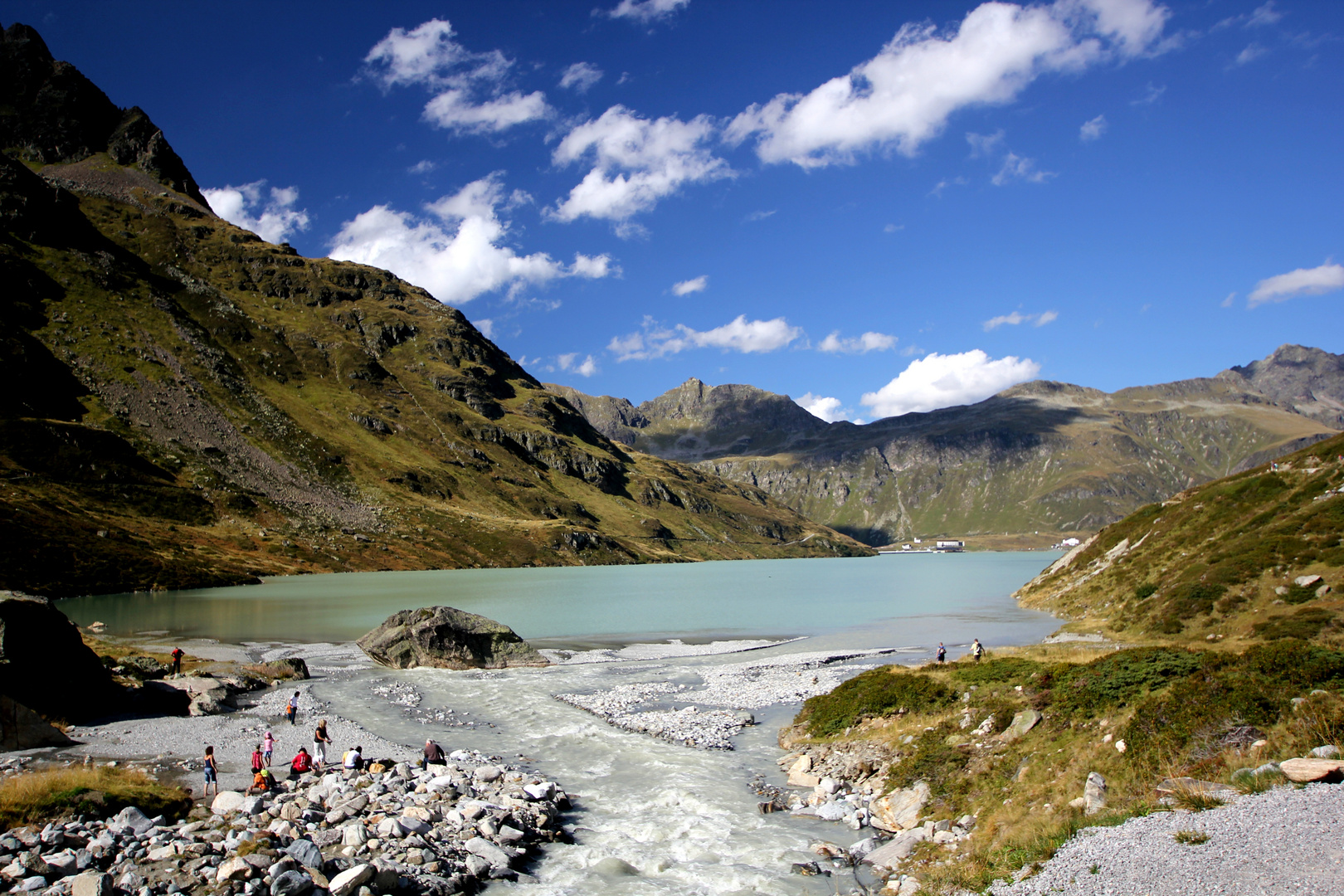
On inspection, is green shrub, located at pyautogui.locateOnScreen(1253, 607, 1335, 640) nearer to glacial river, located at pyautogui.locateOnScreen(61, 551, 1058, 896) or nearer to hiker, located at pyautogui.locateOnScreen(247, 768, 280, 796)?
glacial river, located at pyautogui.locateOnScreen(61, 551, 1058, 896)

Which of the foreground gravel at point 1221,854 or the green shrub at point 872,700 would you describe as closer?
the foreground gravel at point 1221,854

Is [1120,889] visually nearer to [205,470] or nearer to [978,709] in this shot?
[978,709]

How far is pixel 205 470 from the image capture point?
17562 cm

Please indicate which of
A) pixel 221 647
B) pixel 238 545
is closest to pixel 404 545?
pixel 238 545

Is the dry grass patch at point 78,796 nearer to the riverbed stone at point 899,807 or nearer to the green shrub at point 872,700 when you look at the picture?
the riverbed stone at point 899,807

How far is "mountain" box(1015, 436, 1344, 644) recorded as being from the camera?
37.8m

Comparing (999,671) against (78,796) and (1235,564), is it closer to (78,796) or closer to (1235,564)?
(1235,564)

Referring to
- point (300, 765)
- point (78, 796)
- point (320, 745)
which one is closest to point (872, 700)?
point (320, 745)

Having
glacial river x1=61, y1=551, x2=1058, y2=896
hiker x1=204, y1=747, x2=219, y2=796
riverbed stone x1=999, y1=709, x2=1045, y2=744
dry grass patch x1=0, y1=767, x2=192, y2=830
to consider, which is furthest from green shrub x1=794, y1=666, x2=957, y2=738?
dry grass patch x1=0, y1=767, x2=192, y2=830

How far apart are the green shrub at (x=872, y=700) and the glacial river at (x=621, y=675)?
249 cm

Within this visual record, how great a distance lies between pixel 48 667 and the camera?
32719mm

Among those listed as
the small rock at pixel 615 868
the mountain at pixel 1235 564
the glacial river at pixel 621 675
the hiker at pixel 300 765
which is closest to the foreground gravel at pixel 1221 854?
the glacial river at pixel 621 675

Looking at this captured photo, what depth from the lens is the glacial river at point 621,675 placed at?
64.6 feet

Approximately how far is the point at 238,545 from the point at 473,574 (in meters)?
50.5
